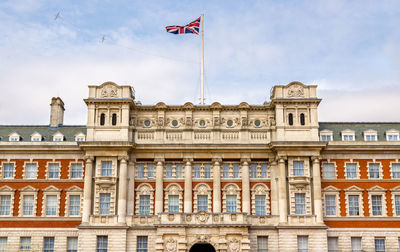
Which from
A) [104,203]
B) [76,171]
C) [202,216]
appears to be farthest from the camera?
[76,171]

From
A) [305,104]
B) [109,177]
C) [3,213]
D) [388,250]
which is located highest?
[305,104]

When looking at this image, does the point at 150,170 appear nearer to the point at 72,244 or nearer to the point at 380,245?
the point at 72,244

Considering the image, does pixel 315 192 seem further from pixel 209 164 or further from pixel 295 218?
pixel 209 164

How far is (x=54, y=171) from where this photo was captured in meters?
57.7

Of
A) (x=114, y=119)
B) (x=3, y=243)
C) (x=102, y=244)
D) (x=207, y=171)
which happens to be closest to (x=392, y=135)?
(x=207, y=171)

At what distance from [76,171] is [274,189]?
21.2 meters

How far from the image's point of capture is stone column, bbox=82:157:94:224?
54.3m

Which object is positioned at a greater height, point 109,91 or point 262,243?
point 109,91

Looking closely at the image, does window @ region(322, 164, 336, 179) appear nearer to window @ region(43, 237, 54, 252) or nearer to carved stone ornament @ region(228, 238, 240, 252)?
carved stone ornament @ region(228, 238, 240, 252)

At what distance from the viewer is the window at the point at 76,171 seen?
188 feet

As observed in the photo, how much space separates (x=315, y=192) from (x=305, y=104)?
951 cm

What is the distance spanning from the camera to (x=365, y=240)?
55000 millimetres

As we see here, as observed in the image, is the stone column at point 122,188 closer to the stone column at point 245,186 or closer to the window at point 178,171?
the window at point 178,171

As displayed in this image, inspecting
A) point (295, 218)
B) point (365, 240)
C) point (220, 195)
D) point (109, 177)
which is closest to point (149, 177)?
point (109, 177)
